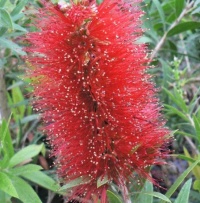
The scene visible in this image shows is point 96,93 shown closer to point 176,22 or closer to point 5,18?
point 5,18

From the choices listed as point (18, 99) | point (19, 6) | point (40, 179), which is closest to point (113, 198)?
point (40, 179)

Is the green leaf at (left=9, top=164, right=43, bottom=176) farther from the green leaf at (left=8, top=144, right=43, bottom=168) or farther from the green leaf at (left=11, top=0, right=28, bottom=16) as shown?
the green leaf at (left=11, top=0, right=28, bottom=16)

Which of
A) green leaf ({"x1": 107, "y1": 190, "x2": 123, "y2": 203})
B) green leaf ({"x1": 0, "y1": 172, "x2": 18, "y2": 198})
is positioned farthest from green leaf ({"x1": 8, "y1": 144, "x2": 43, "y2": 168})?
green leaf ({"x1": 107, "y1": 190, "x2": 123, "y2": 203})

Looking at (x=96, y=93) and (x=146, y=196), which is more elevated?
(x=96, y=93)

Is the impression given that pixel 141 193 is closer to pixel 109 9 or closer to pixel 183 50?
pixel 109 9

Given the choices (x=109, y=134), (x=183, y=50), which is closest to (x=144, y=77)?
(x=109, y=134)
